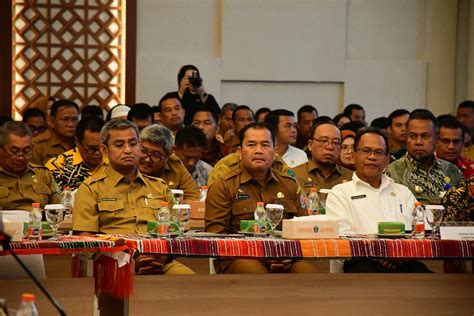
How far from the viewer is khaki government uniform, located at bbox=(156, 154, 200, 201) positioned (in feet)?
20.5

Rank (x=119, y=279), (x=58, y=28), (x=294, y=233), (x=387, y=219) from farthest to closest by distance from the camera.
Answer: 1. (x=58, y=28)
2. (x=387, y=219)
3. (x=294, y=233)
4. (x=119, y=279)

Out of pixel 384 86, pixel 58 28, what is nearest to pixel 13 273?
pixel 58 28

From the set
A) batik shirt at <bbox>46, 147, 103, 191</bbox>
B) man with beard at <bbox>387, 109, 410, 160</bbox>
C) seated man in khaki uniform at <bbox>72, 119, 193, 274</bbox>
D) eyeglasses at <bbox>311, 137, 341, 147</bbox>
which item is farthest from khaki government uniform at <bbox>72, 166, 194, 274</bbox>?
man with beard at <bbox>387, 109, 410, 160</bbox>

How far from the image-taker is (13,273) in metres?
4.20

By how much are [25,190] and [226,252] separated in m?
1.82

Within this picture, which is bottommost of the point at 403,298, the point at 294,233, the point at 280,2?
the point at 403,298

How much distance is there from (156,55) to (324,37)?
1.76 m

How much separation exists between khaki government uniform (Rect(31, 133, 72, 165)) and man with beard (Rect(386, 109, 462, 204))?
256 cm

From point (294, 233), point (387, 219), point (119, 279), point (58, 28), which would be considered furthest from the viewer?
point (58, 28)

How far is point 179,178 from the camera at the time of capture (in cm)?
628

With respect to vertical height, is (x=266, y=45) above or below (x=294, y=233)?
above

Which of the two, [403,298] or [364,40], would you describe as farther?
[364,40]

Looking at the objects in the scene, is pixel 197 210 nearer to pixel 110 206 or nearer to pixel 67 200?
pixel 67 200

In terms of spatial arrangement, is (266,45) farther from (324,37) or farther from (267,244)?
(267,244)
